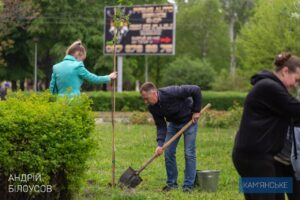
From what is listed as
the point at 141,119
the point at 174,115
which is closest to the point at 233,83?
the point at 141,119

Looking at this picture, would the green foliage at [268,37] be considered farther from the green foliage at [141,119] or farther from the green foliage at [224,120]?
the green foliage at [224,120]

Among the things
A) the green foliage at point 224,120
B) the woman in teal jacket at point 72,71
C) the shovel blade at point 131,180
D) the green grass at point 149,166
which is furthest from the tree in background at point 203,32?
the shovel blade at point 131,180

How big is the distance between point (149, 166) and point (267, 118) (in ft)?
19.1

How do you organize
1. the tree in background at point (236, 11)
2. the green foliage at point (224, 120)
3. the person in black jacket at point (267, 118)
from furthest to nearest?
the tree in background at point (236, 11) → the green foliage at point (224, 120) → the person in black jacket at point (267, 118)

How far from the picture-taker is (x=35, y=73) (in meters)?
45.8

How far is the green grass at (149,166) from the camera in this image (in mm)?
7473

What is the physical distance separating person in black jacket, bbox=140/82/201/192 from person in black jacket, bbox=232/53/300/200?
300 cm

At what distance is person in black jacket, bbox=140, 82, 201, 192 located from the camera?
8008 mm

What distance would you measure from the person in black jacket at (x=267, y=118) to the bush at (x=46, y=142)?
2.00 metres

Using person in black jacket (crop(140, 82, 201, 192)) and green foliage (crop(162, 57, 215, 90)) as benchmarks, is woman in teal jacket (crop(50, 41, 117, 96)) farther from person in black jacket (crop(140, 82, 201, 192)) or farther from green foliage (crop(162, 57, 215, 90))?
green foliage (crop(162, 57, 215, 90))

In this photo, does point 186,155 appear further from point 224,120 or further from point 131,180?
point 224,120

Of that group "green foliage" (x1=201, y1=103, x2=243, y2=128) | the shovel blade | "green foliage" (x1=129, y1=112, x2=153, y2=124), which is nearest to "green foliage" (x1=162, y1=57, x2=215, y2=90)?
"green foliage" (x1=129, y1=112, x2=153, y2=124)

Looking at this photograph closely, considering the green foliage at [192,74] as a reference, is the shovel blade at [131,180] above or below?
above

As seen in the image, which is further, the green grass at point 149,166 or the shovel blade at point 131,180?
the shovel blade at point 131,180
